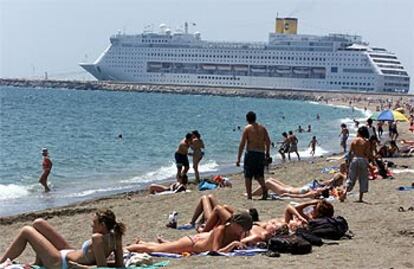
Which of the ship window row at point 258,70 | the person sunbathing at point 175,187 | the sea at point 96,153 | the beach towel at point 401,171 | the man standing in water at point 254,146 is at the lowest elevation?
the sea at point 96,153

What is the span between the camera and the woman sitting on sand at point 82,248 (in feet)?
20.8

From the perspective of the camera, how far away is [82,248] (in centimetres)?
659

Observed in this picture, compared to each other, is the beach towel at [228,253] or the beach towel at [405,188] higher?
the beach towel at [228,253]

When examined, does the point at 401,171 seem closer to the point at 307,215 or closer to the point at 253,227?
the point at 307,215

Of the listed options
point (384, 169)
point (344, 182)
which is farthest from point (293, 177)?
point (344, 182)

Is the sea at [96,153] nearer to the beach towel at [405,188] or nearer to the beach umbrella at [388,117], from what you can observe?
the beach umbrella at [388,117]

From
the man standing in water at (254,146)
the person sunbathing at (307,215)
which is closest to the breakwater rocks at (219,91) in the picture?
the man standing in water at (254,146)

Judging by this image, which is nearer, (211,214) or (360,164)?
(211,214)

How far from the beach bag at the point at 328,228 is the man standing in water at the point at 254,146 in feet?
9.64

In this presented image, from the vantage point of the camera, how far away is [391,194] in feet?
40.7

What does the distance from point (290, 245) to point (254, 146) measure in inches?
155

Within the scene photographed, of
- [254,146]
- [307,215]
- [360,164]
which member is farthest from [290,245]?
[360,164]

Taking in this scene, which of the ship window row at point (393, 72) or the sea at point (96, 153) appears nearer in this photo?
the sea at point (96, 153)

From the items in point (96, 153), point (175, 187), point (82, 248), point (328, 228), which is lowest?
point (96, 153)
